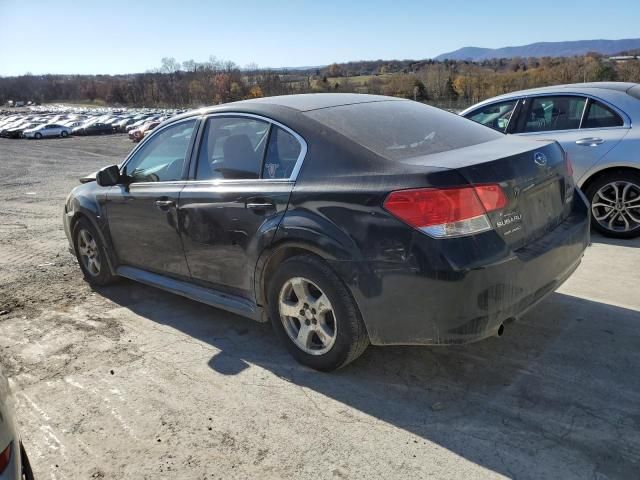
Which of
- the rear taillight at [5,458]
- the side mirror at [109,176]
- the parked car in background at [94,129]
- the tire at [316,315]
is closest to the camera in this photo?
the rear taillight at [5,458]

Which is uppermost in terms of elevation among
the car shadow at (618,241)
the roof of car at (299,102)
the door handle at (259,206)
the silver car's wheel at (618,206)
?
the roof of car at (299,102)

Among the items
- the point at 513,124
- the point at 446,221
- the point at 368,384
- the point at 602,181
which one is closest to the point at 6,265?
the point at 368,384

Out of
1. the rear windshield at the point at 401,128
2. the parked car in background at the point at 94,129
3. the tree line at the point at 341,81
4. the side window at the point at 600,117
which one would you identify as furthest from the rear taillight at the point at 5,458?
the parked car in background at the point at 94,129

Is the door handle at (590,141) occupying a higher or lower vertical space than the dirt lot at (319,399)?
higher

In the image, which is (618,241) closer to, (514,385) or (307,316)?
(514,385)

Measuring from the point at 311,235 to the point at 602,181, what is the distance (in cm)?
Result: 426

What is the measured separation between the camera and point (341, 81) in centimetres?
11150

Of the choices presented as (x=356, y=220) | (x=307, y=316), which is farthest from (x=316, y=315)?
(x=356, y=220)

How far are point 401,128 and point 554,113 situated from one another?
3684mm

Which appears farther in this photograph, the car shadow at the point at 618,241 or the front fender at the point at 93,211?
Answer: the car shadow at the point at 618,241

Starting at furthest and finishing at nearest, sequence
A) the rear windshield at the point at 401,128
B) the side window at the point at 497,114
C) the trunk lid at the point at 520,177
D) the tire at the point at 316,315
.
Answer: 1. the side window at the point at 497,114
2. the rear windshield at the point at 401,128
3. the tire at the point at 316,315
4. the trunk lid at the point at 520,177

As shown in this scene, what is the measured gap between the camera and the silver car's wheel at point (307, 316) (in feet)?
11.0

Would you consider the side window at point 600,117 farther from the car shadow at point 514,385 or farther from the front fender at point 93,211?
the front fender at point 93,211

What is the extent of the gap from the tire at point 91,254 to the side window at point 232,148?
174cm
